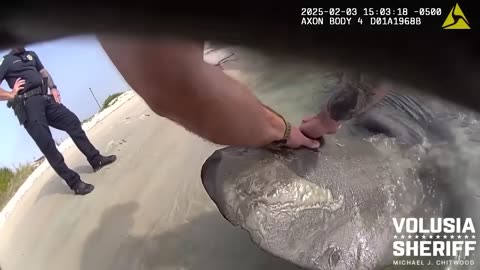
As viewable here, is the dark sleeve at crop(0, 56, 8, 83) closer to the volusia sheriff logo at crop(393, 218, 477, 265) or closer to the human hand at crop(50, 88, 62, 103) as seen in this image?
the human hand at crop(50, 88, 62, 103)

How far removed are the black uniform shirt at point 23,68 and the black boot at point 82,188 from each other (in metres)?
0.12

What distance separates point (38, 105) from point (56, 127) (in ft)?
0.10

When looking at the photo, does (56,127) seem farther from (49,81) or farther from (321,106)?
(321,106)

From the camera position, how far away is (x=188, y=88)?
1.42 ft

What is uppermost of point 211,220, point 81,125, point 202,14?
point 202,14

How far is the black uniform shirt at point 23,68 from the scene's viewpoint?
0.49 m

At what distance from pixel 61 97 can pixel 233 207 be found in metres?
0.20

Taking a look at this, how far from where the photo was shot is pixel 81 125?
1.82 ft

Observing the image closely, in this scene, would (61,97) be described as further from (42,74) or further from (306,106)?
(306,106)

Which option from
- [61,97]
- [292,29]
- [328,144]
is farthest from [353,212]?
[61,97]

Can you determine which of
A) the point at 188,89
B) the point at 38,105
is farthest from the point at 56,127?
the point at 188,89

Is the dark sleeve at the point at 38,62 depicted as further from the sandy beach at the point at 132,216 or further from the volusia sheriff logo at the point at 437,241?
the volusia sheriff logo at the point at 437,241

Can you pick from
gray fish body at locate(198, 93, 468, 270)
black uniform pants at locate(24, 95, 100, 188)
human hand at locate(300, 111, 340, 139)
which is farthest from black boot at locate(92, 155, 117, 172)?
human hand at locate(300, 111, 340, 139)

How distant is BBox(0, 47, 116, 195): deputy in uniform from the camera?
0.50 meters
